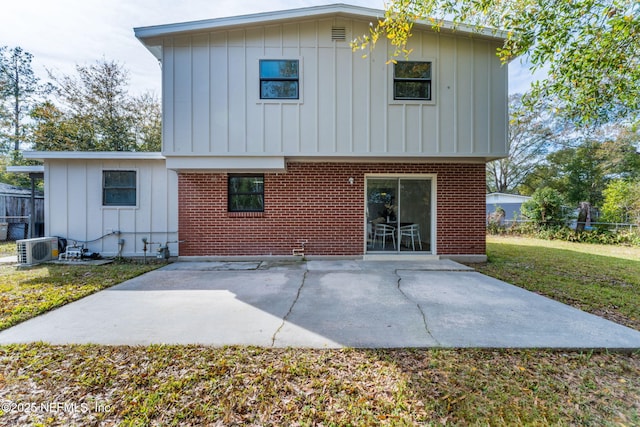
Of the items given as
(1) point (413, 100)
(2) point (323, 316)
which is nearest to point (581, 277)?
(1) point (413, 100)

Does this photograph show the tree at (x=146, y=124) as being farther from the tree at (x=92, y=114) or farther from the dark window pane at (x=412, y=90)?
the dark window pane at (x=412, y=90)

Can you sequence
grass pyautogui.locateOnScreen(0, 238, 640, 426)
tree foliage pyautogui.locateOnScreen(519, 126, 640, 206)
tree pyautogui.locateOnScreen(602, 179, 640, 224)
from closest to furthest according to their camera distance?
1. grass pyautogui.locateOnScreen(0, 238, 640, 426)
2. tree pyautogui.locateOnScreen(602, 179, 640, 224)
3. tree foliage pyautogui.locateOnScreen(519, 126, 640, 206)

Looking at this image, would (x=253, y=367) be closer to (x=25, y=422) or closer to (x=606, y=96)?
(x=25, y=422)

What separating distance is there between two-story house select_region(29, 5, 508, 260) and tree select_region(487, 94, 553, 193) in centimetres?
2241

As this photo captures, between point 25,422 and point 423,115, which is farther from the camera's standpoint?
point 423,115

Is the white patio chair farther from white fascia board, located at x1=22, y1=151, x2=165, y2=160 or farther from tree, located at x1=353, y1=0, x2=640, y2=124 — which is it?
white fascia board, located at x1=22, y1=151, x2=165, y2=160

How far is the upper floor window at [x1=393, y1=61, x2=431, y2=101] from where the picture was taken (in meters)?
7.11

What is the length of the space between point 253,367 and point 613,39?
7.08 m

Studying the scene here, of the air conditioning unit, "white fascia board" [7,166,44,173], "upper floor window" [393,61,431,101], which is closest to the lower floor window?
"upper floor window" [393,61,431,101]

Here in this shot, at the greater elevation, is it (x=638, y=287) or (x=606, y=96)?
(x=606, y=96)

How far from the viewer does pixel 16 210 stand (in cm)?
A: 1306

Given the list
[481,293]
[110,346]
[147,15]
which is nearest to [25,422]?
[110,346]

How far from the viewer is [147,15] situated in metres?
8.04

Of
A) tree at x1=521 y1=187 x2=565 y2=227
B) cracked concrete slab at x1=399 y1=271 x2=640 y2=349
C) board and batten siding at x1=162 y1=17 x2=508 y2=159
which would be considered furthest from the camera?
tree at x1=521 y1=187 x2=565 y2=227
